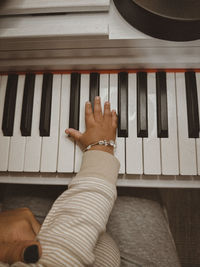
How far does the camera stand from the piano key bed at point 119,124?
816 millimetres

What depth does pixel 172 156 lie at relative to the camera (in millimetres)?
812

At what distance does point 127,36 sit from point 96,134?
0.35m

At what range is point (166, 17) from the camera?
0.66m

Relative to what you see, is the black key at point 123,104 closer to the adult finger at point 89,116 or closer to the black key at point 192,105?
the adult finger at point 89,116

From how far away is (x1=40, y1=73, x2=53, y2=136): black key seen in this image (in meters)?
0.85

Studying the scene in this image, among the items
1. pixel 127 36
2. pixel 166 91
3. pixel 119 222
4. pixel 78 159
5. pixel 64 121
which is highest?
pixel 127 36

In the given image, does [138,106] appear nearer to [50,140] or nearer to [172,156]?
[172,156]

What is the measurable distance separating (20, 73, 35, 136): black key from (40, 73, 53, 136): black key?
5cm

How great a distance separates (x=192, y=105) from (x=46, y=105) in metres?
0.56

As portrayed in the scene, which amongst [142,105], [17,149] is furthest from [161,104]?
[17,149]

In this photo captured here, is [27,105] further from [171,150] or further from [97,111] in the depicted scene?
[171,150]

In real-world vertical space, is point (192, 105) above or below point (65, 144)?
above

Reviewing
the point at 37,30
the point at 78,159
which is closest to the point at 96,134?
the point at 78,159

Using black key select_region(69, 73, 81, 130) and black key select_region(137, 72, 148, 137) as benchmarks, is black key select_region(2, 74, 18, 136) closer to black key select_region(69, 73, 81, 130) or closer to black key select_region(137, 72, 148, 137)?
black key select_region(69, 73, 81, 130)
